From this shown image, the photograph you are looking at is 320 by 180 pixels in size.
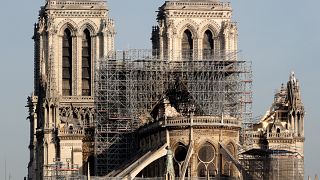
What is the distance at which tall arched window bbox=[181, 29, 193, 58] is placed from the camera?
554 ft

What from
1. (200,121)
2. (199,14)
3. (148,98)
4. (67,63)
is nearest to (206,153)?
(200,121)

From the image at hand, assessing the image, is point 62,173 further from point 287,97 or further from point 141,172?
point 287,97

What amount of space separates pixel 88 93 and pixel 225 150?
23889 mm

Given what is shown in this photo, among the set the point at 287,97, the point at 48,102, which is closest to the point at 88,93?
the point at 48,102

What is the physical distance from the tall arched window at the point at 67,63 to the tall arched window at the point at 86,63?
1183 mm

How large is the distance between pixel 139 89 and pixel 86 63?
8.02 m

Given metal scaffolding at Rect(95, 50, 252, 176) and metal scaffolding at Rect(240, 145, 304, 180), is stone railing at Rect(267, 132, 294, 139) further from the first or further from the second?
metal scaffolding at Rect(240, 145, 304, 180)

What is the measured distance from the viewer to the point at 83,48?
17212cm

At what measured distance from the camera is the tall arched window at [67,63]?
17150 centimetres

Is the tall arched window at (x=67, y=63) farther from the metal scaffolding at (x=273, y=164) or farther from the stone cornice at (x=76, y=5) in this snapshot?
the metal scaffolding at (x=273, y=164)

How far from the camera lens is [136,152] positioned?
16262 cm

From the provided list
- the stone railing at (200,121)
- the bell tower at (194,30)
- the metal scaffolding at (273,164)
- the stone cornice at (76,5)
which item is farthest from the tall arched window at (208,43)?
the metal scaffolding at (273,164)

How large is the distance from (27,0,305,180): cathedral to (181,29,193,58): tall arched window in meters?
0.08

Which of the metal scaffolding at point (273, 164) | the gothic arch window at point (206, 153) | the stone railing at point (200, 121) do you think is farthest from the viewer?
the stone railing at point (200, 121)
